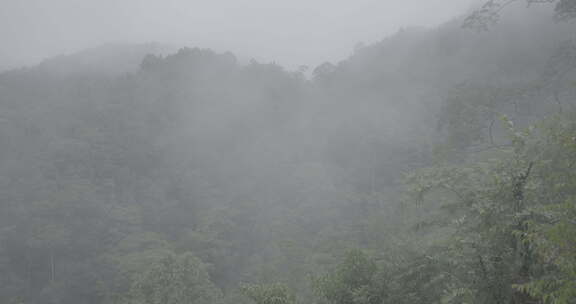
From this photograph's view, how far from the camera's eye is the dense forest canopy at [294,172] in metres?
7.30

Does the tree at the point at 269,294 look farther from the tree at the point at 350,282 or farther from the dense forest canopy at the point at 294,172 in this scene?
the tree at the point at 350,282

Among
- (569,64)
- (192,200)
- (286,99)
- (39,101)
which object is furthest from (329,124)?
(39,101)

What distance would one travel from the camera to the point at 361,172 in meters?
37.6

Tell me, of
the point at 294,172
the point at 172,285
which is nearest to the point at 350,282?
the point at 172,285

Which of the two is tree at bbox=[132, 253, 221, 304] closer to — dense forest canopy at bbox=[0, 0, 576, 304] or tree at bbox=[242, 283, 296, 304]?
dense forest canopy at bbox=[0, 0, 576, 304]

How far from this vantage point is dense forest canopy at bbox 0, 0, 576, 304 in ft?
23.9

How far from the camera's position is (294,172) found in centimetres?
3638

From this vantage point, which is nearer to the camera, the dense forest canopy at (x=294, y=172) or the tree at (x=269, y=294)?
the dense forest canopy at (x=294, y=172)

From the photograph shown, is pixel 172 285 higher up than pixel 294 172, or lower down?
lower down

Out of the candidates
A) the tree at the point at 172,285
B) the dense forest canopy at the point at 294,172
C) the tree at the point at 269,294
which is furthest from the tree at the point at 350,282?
the tree at the point at 172,285

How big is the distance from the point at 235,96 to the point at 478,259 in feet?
156

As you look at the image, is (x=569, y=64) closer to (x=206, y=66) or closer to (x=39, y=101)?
(x=206, y=66)

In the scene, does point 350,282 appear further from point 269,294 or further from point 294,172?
point 294,172

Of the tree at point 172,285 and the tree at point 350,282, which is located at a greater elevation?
the tree at point 350,282
